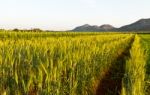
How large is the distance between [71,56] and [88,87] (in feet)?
2.32

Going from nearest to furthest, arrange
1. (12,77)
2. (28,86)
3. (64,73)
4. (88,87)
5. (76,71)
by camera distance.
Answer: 1. (28,86)
2. (12,77)
3. (64,73)
4. (76,71)
5. (88,87)

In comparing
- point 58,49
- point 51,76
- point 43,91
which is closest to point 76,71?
point 58,49

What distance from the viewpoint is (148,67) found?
11328 millimetres

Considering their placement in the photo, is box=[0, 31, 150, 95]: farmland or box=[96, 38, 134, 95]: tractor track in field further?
box=[96, 38, 134, 95]: tractor track in field

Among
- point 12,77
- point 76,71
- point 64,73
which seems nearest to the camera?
point 12,77

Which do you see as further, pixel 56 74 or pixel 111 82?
pixel 111 82

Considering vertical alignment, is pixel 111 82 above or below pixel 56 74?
below

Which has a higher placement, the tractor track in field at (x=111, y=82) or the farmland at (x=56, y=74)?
the farmland at (x=56, y=74)

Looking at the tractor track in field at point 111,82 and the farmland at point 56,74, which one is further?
the tractor track in field at point 111,82

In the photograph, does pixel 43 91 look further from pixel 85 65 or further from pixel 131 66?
pixel 131 66

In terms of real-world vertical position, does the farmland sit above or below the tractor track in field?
above

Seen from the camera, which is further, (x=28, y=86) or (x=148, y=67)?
(x=148, y=67)

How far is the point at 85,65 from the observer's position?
5941mm

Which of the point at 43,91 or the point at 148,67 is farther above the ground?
the point at 43,91
